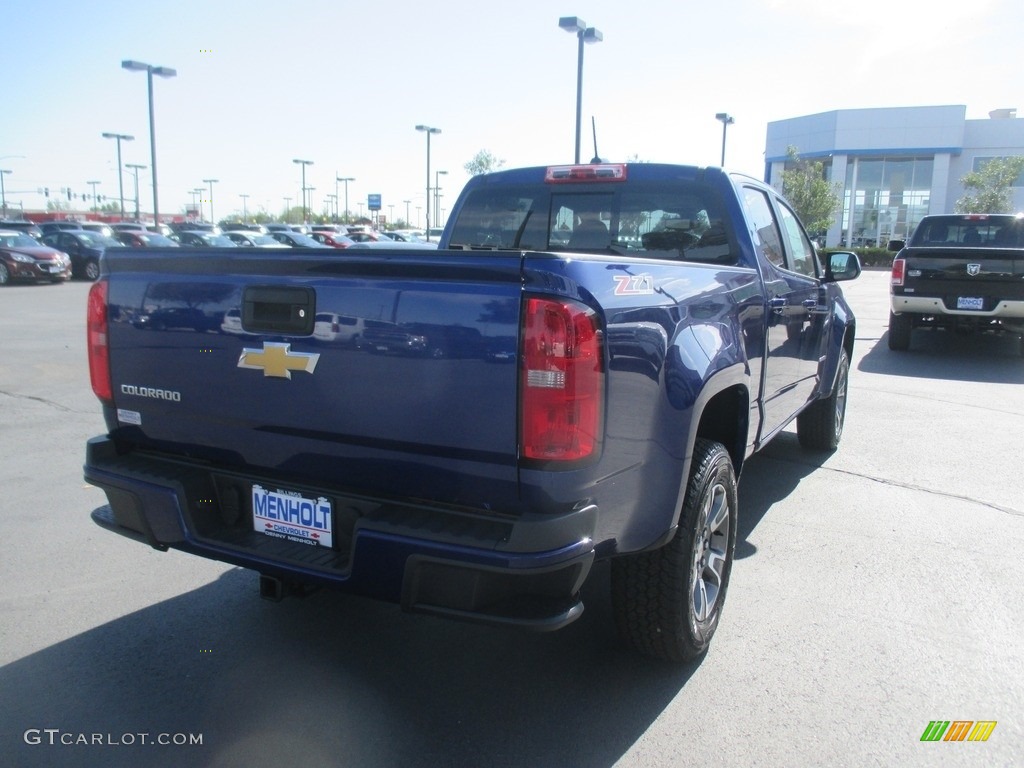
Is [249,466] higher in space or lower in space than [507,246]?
lower

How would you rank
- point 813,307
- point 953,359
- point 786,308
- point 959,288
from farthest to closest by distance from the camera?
point 953,359
point 959,288
point 813,307
point 786,308

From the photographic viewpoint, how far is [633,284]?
8.73ft

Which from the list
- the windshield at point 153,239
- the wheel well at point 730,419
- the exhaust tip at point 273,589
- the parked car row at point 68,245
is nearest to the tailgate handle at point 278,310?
the exhaust tip at point 273,589

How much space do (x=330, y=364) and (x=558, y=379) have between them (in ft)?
2.46

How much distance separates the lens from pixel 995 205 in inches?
1492

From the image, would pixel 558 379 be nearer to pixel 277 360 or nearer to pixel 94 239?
pixel 277 360

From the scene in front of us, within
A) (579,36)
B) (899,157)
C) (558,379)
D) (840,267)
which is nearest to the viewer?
(558,379)

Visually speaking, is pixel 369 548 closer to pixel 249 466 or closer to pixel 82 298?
pixel 249 466

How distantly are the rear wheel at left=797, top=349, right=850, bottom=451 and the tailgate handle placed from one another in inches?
177

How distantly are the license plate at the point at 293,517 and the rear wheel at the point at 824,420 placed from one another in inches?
173

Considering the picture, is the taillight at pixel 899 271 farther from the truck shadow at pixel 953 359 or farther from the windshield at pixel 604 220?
the windshield at pixel 604 220

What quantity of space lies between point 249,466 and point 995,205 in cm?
4244

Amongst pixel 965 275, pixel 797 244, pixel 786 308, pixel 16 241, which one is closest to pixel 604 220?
pixel 786 308

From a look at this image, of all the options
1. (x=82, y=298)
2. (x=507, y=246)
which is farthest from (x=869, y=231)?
(x=507, y=246)
